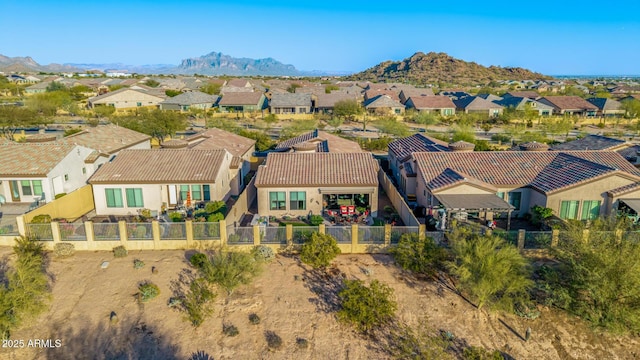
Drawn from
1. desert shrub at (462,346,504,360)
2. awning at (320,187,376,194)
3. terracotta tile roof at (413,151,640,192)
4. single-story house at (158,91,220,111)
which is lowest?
desert shrub at (462,346,504,360)

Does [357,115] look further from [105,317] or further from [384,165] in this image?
[105,317]

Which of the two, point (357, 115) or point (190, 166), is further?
point (357, 115)

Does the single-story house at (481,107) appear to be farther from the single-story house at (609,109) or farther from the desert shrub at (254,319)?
the desert shrub at (254,319)

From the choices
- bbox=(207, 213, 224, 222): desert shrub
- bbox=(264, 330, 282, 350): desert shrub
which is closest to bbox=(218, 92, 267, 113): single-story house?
bbox=(207, 213, 224, 222): desert shrub

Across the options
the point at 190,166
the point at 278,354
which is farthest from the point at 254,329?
the point at 190,166

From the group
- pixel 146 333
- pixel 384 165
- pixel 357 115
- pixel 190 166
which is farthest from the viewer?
pixel 357 115

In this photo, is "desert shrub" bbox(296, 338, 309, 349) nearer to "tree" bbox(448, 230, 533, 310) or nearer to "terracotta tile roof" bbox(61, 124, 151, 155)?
"tree" bbox(448, 230, 533, 310)

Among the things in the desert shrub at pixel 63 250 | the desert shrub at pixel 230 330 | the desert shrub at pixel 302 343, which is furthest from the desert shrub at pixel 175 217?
the desert shrub at pixel 302 343

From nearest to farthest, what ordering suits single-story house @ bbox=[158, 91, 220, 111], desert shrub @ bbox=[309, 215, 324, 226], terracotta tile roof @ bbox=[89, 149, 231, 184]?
desert shrub @ bbox=[309, 215, 324, 226]
terracotta tile roof @ bbox=[89, 149, 231, 184]
single-story house @ bbox=[158, 91, 220, 111]
